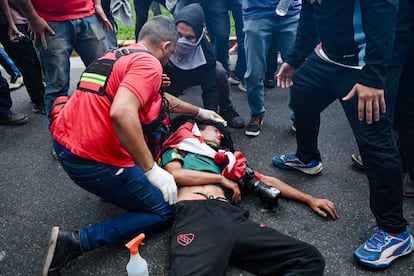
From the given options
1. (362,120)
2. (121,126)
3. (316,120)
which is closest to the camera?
(121,126)

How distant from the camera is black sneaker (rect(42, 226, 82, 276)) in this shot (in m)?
1.70

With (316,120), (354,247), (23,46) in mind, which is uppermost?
(23,46)

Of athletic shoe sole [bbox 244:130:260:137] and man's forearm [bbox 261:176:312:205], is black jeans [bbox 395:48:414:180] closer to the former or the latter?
man's forearm [bbox 261:176:312:205]

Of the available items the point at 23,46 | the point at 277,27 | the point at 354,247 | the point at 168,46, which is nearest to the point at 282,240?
the point at 354,247

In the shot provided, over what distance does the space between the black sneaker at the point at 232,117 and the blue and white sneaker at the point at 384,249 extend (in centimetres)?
170

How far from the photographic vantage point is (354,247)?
196 centimetres

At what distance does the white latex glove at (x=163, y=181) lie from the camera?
1.85 m

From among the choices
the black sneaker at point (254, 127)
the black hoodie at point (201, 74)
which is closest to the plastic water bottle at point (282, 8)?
the black hoodie at point (201, 74)

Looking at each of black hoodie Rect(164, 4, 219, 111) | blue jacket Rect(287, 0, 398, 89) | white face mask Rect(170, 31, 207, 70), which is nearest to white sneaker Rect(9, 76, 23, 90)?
black hoodie Rect(164, 4, 219, 111)

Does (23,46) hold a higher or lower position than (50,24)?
lower

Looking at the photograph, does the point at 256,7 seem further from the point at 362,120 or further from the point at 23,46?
the point at 23,46

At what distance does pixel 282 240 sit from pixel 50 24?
204cm

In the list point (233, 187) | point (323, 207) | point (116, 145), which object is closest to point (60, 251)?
point (116, 145)

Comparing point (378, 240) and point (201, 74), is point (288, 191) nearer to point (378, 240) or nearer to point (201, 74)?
point (378, 240)
